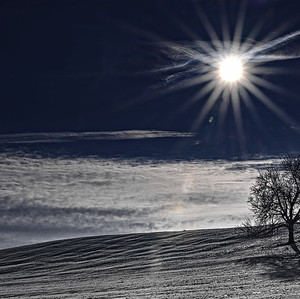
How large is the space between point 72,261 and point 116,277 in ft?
49.9

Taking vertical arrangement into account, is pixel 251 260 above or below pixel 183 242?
below

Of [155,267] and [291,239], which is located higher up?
[291,239]

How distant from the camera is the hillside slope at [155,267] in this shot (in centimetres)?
2367

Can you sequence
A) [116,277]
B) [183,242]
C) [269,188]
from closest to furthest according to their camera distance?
1. [116,277]
2. [269,188]
3. [183,242]

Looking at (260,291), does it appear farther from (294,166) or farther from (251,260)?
(294,166)

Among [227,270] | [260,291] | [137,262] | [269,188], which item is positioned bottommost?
[260,291]

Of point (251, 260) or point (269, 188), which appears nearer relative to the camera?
point (251, 260)

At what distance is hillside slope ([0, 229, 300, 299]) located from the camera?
23672mm

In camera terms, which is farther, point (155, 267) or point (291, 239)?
point (291, 239)

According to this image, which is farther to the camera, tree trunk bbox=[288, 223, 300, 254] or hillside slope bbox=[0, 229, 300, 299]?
tree trunk bbox=[288, 223, 300, 254]

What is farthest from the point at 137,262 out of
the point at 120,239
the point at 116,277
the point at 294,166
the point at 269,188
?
the point at 120,239

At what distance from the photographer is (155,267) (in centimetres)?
3691

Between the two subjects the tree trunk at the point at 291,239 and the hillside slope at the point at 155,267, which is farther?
the tree trunk at the point at 291,239

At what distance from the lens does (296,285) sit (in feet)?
72.9
